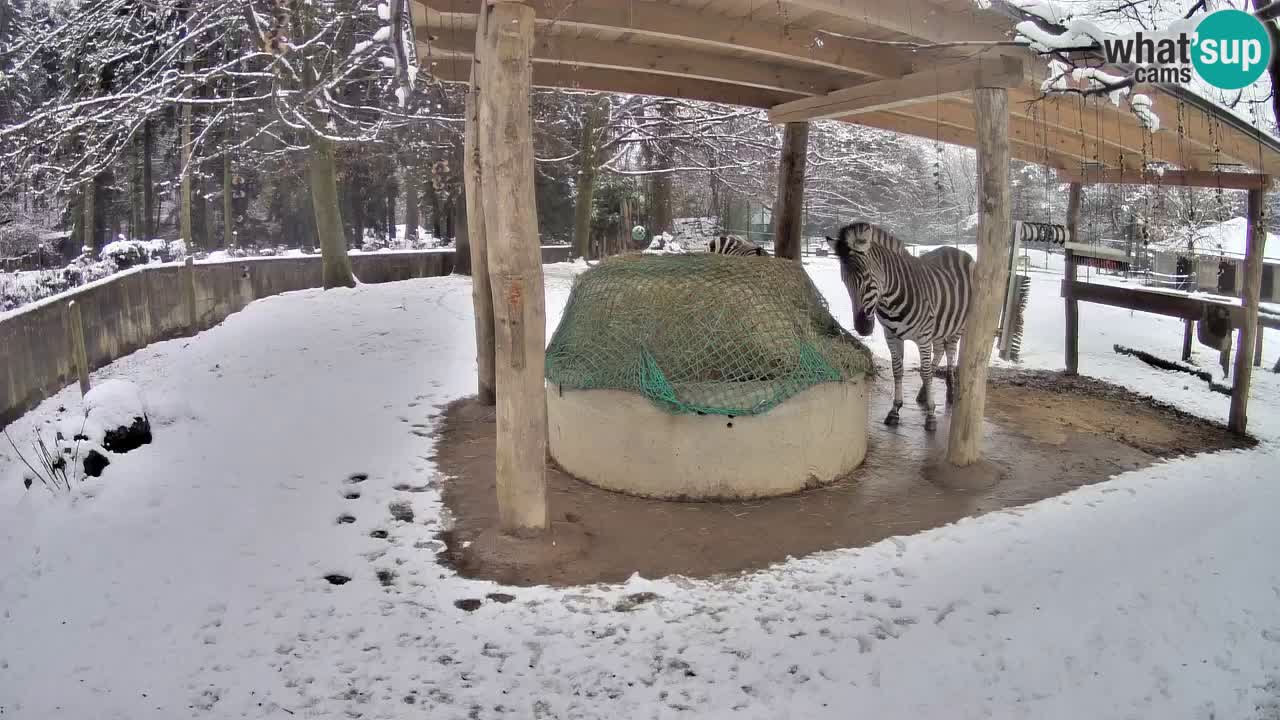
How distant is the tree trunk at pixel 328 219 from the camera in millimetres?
14117

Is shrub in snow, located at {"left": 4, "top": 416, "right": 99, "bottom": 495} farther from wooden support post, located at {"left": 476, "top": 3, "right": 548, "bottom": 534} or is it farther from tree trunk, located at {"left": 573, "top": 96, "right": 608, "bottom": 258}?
tree trunk, located at {"left": 573, "top": 96, "right": 608, "bottom": 258}

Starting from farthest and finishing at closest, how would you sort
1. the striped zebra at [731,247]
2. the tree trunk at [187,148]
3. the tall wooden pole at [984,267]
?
the tree trunk at [187,148], the striped zebra at [731,247], the tall wooden pole at [984,267]

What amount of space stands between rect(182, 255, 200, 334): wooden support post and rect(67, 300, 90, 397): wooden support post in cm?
444

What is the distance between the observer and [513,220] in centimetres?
422

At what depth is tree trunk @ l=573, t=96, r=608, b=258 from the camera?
16016 mm

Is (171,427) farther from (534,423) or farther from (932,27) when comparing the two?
(932,27)

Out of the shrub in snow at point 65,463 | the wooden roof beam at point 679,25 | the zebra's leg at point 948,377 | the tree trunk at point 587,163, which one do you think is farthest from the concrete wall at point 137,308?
the zebra's leg at point 948,377

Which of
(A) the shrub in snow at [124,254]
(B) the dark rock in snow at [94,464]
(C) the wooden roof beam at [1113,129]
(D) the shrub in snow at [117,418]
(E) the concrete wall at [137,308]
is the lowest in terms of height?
(B) the dark rock in snow at [94,464]

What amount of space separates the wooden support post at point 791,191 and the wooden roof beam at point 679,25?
2.52m

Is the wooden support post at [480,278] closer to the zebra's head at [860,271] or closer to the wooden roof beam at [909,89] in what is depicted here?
the zebra's head at [860,271]

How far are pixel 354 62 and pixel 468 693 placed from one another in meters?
12.9

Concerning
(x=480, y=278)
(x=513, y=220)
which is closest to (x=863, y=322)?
(x=480, y=278)

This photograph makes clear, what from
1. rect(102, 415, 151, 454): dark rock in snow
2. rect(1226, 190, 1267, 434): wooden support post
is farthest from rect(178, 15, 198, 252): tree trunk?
rect(1226, 190, 1267, 434): wooden support post

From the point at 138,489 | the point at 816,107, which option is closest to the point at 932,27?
the point at 816,107
